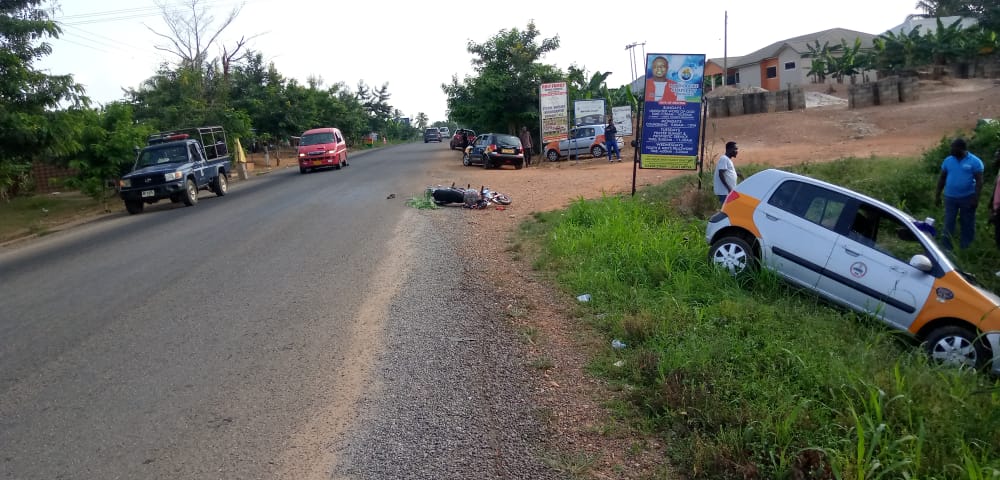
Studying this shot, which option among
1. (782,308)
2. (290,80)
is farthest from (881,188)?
(290,80)

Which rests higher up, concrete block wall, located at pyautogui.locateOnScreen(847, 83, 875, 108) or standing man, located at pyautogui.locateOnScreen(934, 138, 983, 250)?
concrete block wall, located at pyautogui.locateOnScreen(847, 83, 875, 108)

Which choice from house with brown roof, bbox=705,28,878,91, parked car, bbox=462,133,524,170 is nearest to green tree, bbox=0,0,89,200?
parked car, bbox=462,133,524,170

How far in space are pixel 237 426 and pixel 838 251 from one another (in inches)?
228

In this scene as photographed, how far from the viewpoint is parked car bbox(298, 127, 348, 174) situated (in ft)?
91.5

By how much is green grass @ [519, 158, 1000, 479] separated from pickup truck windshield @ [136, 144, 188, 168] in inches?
535

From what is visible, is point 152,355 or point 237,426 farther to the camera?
point 152,355

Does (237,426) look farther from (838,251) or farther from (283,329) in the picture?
(838,251)

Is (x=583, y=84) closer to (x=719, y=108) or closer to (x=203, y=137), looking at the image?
(x=719, y=108)

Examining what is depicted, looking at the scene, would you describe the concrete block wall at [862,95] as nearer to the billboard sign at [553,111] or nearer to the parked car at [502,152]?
the billboard sign at [553,111]

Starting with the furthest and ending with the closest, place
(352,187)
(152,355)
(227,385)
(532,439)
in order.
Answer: (352,187)
(152,355)
(227,385)
(532,439)

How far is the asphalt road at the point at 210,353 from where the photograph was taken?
4145 mm

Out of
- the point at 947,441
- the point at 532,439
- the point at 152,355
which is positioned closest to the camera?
the point at 947,441

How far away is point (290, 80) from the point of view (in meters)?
45.8

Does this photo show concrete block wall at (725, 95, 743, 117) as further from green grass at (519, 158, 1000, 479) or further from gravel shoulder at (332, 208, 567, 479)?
gravel shoulder at (332, 208, 567, 479)
